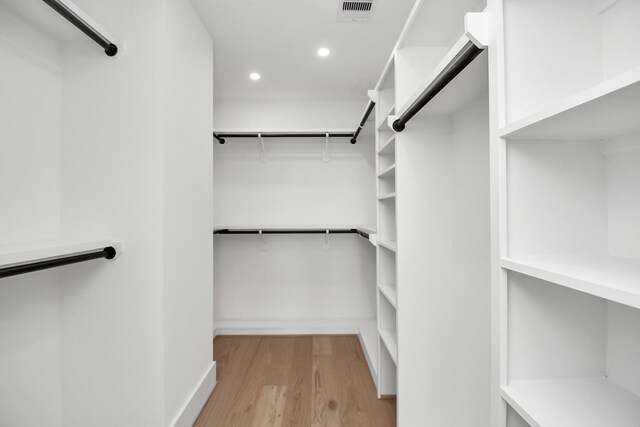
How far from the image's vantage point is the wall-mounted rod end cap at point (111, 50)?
1.24 meters

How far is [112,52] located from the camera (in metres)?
1.25

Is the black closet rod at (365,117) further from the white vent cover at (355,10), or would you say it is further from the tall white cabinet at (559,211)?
the tall white cabinet at (559,211)

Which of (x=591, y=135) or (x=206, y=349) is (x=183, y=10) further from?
(x=206, y=349)

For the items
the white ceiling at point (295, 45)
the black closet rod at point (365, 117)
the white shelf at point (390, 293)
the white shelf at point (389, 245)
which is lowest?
the white shelf at point (390, 293)

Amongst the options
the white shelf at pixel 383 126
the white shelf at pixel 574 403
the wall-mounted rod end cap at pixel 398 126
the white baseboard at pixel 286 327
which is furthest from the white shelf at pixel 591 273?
the white baseboard at pixel 286 327

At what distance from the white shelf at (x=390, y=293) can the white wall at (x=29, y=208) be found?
5.13 ft

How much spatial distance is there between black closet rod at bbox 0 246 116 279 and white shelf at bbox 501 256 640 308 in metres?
1.31

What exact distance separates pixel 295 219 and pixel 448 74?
86.3 inches

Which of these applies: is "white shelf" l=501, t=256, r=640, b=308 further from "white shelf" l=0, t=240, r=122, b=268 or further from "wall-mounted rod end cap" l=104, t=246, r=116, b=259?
"wall-mounted rod end cap" l=104, t=246, r=116, b=259

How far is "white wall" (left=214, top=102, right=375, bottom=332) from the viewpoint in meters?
2.90

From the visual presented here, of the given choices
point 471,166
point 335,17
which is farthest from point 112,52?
point 471,166

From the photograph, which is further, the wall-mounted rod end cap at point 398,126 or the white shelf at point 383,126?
the white shelf at point 383,126

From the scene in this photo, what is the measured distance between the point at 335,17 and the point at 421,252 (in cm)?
146

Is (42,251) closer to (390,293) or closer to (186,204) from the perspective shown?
(186,204)
